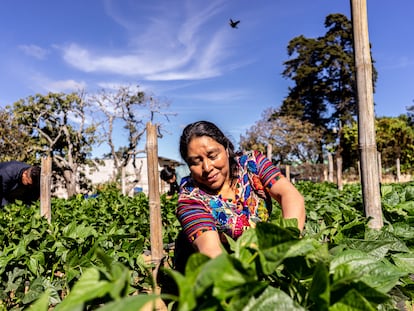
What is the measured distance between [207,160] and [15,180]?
18.8ft

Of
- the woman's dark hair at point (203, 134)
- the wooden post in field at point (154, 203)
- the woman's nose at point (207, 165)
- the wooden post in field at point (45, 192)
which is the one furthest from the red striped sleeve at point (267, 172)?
the wooden post in field at point (45, 192)

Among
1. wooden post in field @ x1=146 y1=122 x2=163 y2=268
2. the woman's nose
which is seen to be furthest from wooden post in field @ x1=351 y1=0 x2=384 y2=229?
wooden post in field @ x1=146 y1=122 x2=163 y2=268

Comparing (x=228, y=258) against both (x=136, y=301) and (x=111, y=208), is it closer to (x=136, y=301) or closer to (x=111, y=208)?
(x=136, y=301)

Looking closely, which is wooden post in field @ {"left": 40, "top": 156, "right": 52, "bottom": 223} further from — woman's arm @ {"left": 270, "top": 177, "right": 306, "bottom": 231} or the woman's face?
woman's arm @ {"left": 270, "top": 177, "right": 306, "bottom": 231}

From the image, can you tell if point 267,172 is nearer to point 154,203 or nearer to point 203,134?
point 203,134

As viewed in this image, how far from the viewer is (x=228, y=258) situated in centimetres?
68

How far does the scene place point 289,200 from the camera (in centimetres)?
187

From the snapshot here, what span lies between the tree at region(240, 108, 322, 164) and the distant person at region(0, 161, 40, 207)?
102 ft

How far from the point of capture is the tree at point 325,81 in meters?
40.0

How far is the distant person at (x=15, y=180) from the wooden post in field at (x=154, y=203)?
348 centimetres

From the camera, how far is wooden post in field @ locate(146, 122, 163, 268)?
11.9 ft

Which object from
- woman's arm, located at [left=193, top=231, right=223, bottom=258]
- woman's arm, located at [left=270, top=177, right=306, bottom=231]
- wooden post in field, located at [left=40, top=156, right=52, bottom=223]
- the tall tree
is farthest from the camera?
the tall tree

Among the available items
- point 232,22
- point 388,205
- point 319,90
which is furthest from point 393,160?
point 388,205

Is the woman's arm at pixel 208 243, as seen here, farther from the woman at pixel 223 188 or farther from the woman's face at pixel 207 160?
the woman's face at pixel 207 160
